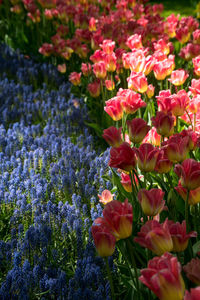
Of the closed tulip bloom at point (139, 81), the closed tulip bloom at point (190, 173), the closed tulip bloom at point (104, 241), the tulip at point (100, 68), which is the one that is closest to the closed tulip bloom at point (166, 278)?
the closed tulip bloom at point (104, 241)

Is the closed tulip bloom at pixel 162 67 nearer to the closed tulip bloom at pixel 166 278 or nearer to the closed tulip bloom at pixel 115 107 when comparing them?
the closed tulip bloom at pixel 115 107

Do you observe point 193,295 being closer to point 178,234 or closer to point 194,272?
point 194,272

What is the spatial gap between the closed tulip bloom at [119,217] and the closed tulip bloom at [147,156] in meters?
0.26

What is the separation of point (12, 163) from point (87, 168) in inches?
21.2

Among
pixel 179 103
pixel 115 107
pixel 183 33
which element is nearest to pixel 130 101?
pixel 115 107

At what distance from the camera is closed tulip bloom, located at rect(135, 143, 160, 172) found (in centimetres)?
145

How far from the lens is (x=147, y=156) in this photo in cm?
146

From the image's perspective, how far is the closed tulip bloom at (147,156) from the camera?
1.45 m

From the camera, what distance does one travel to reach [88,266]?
175cm

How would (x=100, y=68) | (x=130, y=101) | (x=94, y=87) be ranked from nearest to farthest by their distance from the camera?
(x=130, y=101), (x=100, y=68), (x=94, y=87)

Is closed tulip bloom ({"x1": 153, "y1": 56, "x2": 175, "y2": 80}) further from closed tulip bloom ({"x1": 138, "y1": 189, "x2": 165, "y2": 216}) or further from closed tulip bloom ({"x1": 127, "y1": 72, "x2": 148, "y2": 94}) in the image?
closed tulip bloom ({"x1": 138, "y1": 189, "x2": 165, "y2": 216})

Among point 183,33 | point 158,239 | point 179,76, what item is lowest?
point 158,239

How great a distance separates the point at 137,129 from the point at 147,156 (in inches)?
8.2

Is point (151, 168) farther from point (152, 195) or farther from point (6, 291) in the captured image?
point (6, 291)
